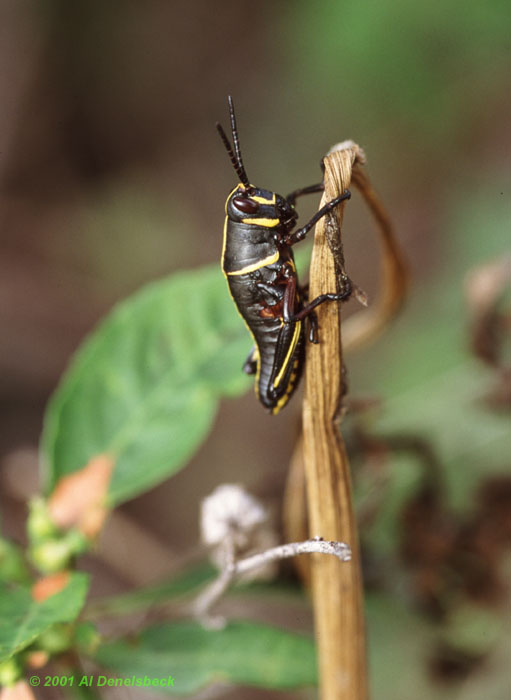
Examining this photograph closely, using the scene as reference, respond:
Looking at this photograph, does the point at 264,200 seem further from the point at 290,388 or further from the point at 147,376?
the point at 147,376

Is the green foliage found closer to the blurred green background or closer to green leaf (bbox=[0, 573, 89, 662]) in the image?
the blurred green background

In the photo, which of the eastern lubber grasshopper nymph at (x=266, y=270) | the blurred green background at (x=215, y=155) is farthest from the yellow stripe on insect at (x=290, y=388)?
the blurred green background at (x=215, y=155)


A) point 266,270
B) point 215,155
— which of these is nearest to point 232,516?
point 266,270

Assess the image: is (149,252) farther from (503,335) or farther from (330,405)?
(330,405)

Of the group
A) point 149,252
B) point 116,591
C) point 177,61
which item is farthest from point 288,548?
point 177,61

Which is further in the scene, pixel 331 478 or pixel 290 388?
pixel 290 388
